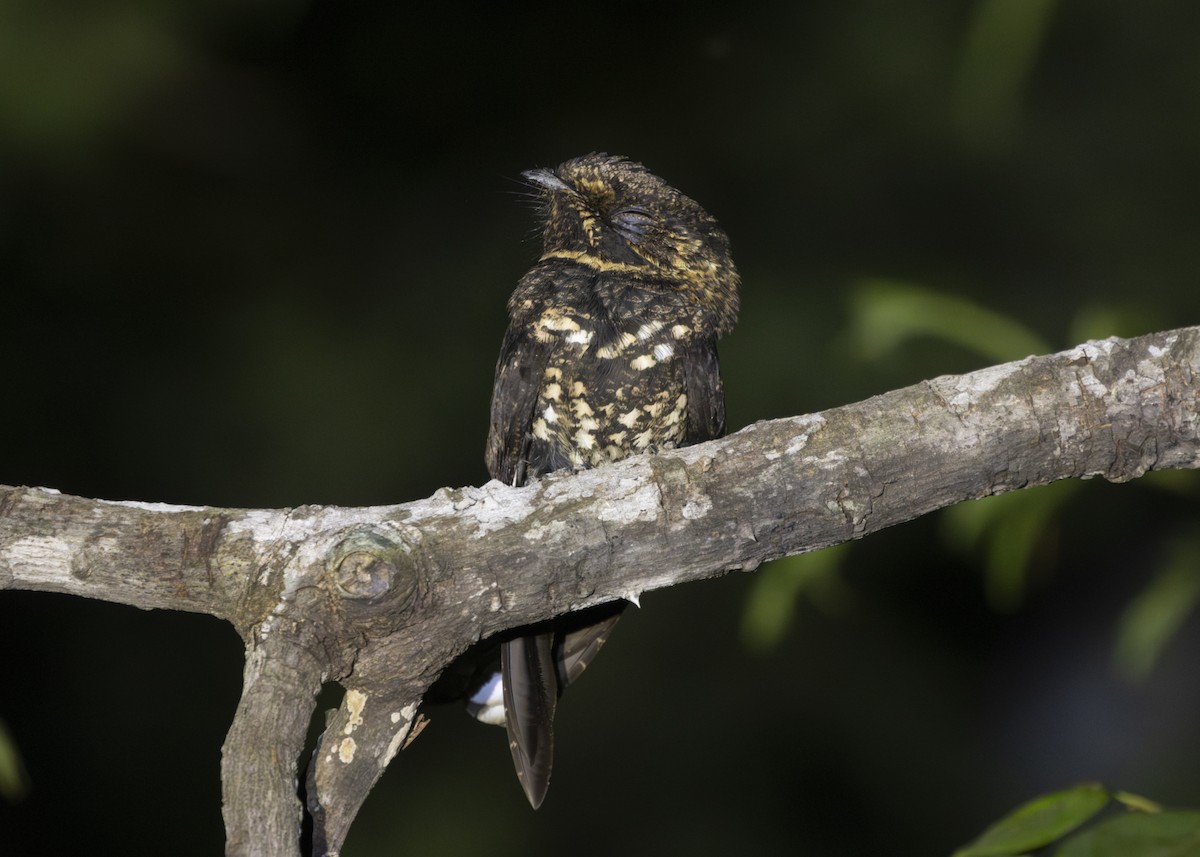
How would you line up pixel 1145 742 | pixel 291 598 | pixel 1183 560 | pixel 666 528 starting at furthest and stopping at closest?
pixel 1145 742, pixel 1183 560, pixel 666 528, pixel 291 598

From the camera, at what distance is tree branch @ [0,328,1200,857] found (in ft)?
4.50

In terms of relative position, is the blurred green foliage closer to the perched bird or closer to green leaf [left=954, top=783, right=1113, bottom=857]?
green leaf [left=954, top=783, right=1113, bottom=857]

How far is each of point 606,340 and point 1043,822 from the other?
1.21 meters

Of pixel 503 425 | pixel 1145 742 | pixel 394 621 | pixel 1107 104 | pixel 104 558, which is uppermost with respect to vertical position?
pixel 1107 104

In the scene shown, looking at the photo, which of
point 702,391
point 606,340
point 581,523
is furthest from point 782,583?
point 581,523

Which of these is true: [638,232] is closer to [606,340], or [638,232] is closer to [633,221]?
[633,221]

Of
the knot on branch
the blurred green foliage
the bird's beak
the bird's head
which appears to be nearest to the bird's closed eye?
the bird's head

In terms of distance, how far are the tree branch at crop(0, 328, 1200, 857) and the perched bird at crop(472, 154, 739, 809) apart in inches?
16.9

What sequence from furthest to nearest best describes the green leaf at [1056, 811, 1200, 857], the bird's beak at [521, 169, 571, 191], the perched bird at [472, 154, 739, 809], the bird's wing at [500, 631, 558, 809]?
the bird's beak at [521, 169, 571, 191] < the perched bird at [472, 154, 739, 809] < the bird's wing at [500, 631, 558, 809] < the green leaf at [1056, 811, 1200, 857]

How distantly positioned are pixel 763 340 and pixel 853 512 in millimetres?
2092

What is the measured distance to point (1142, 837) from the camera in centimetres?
69

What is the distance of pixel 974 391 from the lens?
148cm

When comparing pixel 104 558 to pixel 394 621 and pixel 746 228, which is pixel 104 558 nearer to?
pixel 394 621

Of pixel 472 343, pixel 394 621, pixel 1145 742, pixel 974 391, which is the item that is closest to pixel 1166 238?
pixel 1145 742
